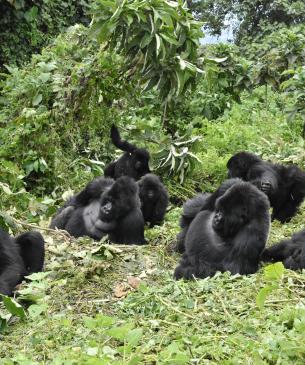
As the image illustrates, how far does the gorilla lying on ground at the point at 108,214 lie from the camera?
21.2ft

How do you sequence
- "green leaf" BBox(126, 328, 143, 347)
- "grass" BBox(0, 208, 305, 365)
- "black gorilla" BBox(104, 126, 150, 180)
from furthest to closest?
"black gorilla" BBox(104, 126, 150, 180)
"grass" BBox(0, 208, 305, 365)
"green leaf" BBox(126, 328, 143, 347)

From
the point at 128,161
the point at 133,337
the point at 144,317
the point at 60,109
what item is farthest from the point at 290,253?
the point at 60,109

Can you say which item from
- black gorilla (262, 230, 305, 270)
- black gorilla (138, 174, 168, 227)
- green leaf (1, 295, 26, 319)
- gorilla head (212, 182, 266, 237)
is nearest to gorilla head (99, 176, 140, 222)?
black gorilla (138, 174, 168, 227)

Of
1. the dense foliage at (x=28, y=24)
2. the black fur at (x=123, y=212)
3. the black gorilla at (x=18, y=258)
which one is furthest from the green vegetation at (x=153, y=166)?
the dense foliage at (x=28, y=24)

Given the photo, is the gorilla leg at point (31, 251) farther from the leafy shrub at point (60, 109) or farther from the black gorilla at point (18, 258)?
the leafy shrub at point (60, 109)

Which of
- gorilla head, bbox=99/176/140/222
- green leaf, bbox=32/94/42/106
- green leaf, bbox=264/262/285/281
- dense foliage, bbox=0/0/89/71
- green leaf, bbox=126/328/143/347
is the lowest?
gorilla head, bbox=99/176/140/222

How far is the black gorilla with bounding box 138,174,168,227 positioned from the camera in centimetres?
745

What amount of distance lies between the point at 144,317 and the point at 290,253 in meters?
1.53

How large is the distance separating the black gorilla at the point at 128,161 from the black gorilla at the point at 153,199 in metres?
0.88

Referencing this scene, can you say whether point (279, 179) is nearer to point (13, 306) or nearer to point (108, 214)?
point (108, 214)

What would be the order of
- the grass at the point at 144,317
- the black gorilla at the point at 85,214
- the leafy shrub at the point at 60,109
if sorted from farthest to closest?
1. the leafy shrub at the point at 60,109
2. the black gorilla at the point at 85,214
3. the grass at the point at 144,317

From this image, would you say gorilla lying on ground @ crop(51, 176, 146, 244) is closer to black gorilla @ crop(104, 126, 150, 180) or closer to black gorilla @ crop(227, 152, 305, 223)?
black gorilla @ crop(227, 152, 305, 223)

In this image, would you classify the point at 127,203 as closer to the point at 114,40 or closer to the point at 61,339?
the point at 114,40

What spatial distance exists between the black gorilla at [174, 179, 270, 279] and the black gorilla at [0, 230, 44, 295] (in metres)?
1.09
